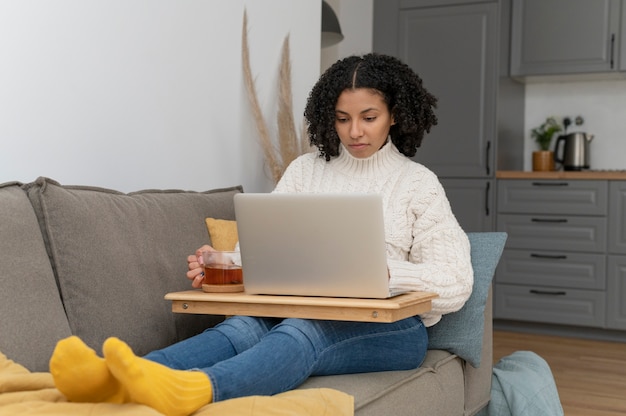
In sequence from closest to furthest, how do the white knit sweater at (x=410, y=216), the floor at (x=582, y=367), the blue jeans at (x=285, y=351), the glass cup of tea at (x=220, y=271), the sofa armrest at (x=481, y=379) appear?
1. the blue jeans at (x=285, y=351)
2. the glass cup of tea at (x=220, y=271)
3. the white knit sweater at (x=410, y=216)
4. the sofa armrest at (x=481, y=379)
5. the floor at (x=582, y=367)

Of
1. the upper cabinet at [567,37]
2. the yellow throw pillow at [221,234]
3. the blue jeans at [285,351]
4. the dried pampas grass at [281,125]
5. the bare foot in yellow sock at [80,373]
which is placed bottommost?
the blue jeans at [285,351]

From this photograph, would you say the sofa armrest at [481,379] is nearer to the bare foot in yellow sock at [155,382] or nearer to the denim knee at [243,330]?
the denim knee at [243,330]

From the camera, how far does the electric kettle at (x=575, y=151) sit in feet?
16.7

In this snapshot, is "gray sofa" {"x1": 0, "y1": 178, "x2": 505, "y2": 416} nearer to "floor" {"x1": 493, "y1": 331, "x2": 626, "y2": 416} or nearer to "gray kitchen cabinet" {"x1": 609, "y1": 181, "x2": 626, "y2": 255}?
"floor" {"x1": 493, "y1": 331, "x2": 626, "y2": 416}

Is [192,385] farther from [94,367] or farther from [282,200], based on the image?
[282,200]

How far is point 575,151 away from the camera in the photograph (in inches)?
201

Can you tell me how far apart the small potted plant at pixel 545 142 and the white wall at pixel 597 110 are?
7 cm

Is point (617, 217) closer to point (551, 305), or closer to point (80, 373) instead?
point (551, 305)

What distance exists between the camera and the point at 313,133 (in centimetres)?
235

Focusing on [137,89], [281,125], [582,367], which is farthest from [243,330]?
[582,367]

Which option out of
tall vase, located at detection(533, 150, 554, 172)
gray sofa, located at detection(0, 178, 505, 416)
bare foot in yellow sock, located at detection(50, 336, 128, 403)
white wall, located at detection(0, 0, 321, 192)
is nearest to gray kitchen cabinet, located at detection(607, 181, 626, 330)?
tall vase, located at detection(533, 150, 554, 172)

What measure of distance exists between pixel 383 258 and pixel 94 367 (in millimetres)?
669

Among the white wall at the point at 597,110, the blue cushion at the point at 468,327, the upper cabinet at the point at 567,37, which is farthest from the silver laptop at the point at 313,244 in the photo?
the white wall at the point at 597,110

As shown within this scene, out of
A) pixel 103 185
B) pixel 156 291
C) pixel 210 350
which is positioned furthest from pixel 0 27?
pixel 210 350
